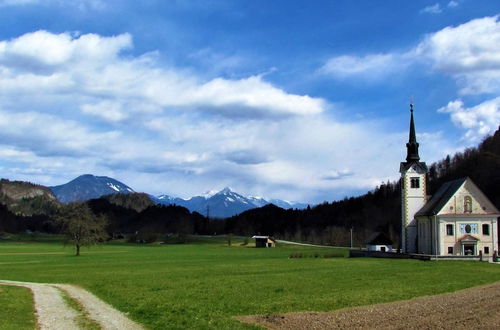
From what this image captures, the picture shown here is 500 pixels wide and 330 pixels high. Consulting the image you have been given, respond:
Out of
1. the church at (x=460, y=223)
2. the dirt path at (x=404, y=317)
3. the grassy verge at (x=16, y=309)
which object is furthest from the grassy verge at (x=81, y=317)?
the church at (x=460, y=223)

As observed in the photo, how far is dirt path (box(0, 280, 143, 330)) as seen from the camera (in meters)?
19.5

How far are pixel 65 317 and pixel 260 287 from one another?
14.1m

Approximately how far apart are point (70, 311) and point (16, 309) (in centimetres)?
256

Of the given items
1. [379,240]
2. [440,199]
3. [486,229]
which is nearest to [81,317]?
[486,229]

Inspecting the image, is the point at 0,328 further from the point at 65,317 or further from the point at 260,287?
the point at 260,287

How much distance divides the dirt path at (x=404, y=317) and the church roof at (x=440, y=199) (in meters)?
54.0

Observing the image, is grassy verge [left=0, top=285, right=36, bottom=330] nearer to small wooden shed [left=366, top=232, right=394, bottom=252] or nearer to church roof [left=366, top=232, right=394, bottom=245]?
small wooden shed [left=366, top=232, right=394, bottom=252]

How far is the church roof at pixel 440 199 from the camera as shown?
7675 cm

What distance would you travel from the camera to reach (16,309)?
2355cm

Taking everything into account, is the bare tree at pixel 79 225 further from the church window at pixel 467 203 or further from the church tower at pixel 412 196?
the church window at pixel 467 203

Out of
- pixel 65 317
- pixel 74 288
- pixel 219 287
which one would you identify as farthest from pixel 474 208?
pixel 65 317

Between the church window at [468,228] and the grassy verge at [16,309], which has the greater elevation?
the church window at [468,228]

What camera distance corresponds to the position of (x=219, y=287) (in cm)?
3328

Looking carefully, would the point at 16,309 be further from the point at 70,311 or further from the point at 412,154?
the point at 412,154
